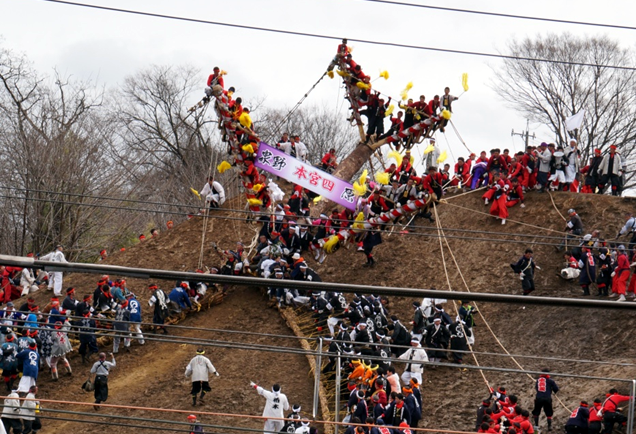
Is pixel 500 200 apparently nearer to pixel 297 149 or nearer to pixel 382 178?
pixel 382 178

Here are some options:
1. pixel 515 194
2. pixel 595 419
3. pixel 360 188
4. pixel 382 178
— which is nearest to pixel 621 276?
pixel 595 419

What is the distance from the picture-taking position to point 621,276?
64.6ft

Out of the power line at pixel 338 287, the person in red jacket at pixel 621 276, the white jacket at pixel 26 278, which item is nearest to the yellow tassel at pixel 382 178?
the person in red jacket at pixel 621 276

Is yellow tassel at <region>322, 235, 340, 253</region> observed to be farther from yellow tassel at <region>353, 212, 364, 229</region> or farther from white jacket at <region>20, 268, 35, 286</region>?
white jacket at <region>20, 268, 35, 286</region>

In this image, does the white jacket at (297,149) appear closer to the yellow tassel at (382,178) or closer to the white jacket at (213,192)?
the white jacket at (213,192)

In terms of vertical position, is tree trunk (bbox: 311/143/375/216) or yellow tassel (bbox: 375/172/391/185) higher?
tree trunk (bbox: 311/143/375/216)

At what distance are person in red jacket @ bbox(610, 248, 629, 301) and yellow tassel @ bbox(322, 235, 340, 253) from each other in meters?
7.00

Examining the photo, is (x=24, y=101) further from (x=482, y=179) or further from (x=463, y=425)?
(x=463, y=425)

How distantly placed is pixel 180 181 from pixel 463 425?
90.4 feet

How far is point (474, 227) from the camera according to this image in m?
25.7

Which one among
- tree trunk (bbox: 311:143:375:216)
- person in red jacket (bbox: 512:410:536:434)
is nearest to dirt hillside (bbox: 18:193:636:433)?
tree trunk (bbox: 311:143:375:216)

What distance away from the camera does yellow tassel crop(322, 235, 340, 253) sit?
23188mm

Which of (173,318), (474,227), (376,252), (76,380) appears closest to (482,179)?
(474,227)

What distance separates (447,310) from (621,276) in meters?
4.60
